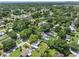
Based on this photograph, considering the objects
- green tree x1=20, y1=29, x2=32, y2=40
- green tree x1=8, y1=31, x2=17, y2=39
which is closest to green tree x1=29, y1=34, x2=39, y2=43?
green tree x1=20, y1=29, x2=32, y2=40

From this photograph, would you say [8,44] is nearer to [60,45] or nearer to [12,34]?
[12,34]

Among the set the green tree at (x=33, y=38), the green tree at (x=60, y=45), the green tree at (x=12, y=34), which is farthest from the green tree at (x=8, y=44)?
the green tree at (x=60, y=45)

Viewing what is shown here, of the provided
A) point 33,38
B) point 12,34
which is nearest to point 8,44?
point 12,34

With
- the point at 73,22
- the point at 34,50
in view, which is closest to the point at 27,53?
the point at 34,50

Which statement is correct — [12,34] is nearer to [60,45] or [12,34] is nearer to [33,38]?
[33,38]

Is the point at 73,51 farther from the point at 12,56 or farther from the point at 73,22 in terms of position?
the point at 12,56

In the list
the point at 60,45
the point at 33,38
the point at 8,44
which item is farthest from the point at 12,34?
the point at 60,45

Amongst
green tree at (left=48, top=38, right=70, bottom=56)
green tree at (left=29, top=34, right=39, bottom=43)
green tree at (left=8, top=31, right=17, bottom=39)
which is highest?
green tree at (left=8, top=31, right=17, bottom=39)

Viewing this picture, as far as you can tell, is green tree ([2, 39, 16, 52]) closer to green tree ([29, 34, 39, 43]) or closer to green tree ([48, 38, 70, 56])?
green tree ([29, 34, 39, 43])

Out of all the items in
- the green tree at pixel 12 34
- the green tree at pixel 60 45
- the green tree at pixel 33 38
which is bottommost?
the green tree at pixel 60 45

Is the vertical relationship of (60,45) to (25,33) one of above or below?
below

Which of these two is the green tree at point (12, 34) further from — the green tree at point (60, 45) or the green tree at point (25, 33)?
the green tree at point (60, 45)

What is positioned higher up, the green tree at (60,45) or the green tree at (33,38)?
the green tree at (33,38)
